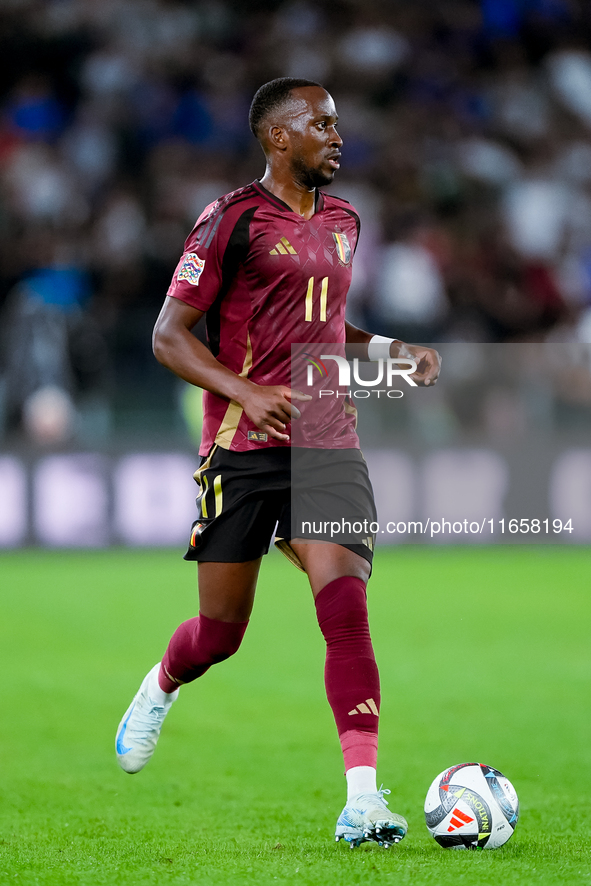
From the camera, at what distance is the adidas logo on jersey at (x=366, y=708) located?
Result: 12.0 ft

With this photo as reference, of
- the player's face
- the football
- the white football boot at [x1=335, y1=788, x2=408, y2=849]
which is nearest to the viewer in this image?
the white football boot at [x1=335, y1=788, x2=408, y2=849]

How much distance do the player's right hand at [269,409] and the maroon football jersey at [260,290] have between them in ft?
0.71

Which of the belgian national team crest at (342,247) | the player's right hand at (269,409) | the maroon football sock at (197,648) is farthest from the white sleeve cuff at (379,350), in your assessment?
the maroon football sock at (197,648)

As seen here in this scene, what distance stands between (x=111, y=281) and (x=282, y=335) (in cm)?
852

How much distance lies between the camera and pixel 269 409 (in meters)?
3.71

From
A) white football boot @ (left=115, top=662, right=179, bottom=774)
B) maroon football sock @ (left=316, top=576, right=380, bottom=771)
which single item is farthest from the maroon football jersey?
white football boot @ (left=115, top=662, right=179, bottom=774)

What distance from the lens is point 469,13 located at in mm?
16281

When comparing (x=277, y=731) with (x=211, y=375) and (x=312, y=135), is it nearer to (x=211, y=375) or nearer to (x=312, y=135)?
(x=211, y=375)

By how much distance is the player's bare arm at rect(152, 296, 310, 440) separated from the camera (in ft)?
12.2

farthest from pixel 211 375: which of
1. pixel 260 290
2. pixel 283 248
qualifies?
pixel 283 248

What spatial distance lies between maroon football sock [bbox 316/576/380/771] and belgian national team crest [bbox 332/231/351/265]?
1011 millimetres

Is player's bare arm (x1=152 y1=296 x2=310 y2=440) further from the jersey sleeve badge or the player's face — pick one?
the player's face

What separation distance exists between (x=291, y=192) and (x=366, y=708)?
161 cm

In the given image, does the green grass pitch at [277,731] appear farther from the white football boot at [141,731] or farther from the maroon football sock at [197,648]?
the maroon football sock at [197,648]
